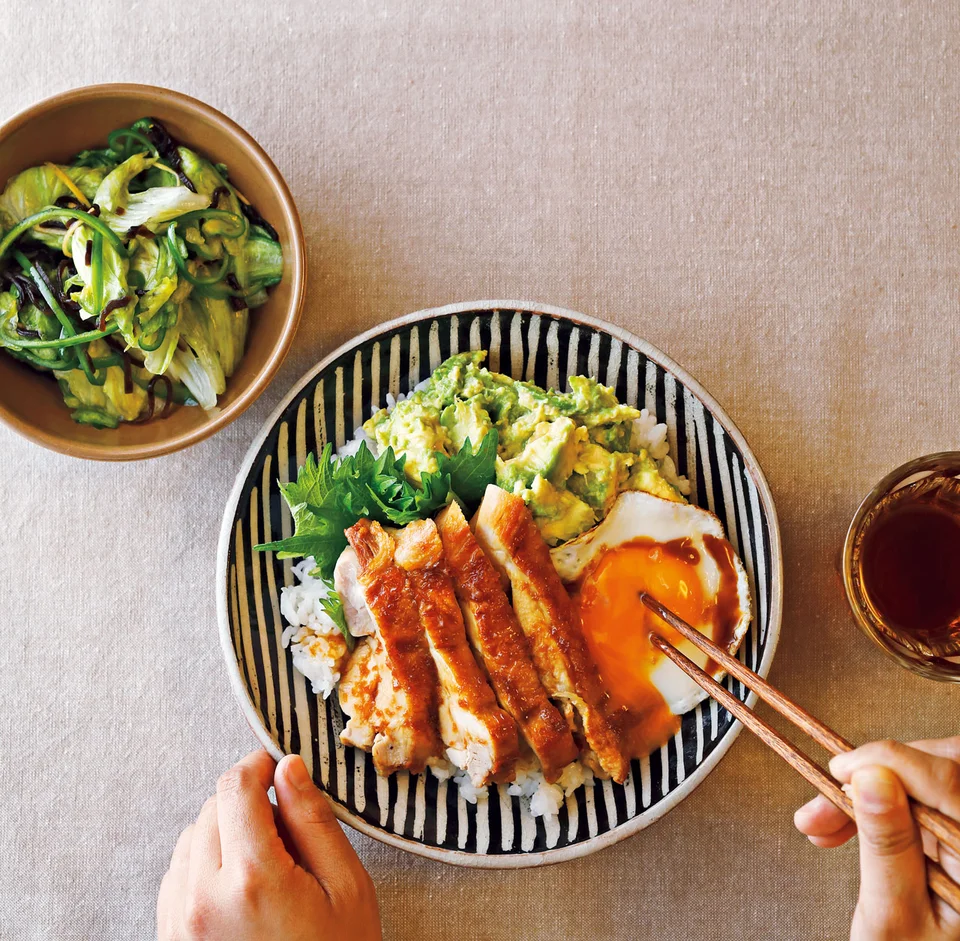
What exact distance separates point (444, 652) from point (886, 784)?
107 cm

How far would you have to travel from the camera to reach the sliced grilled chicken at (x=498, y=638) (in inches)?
90.0

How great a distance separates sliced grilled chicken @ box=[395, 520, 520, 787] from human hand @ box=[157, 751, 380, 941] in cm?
50

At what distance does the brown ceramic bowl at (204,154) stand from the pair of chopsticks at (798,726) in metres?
1.33

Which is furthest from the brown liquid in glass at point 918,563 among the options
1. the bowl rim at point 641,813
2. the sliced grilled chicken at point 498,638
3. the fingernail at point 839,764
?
the sliced grilled chicken at point 498,638

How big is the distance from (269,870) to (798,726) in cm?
145

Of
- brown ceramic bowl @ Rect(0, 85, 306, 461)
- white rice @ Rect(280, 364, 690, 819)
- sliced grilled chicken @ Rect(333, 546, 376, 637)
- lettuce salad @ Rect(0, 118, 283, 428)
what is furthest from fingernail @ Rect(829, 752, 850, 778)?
lettuce salad @ Rect(0, 118, 283, 428)

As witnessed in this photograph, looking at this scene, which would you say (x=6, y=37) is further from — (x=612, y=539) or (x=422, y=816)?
(x=422, y=816)

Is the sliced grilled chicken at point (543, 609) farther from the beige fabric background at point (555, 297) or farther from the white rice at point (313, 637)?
the beige fabric background at point (555, 297)

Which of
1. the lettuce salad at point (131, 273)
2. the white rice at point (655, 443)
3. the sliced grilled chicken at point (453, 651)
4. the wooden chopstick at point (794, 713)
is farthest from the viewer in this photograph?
the white rice at point (655, 443)

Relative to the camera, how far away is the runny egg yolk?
2443 millimetres

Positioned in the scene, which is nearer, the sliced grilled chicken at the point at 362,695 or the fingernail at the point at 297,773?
the fingernail at the point at 297,773

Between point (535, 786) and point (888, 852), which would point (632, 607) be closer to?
point (535, 786)

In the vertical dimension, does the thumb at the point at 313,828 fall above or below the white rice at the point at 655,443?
below

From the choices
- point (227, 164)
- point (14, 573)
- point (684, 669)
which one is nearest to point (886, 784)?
point (684, 669)
